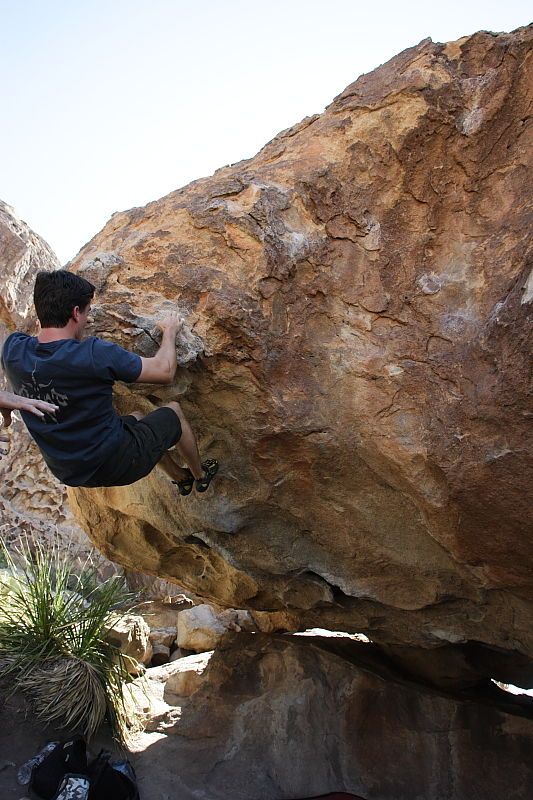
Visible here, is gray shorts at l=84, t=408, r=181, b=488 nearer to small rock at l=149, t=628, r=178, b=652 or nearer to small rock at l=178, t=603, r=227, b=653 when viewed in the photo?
small rock at l=178, t=603, r=227, b=653

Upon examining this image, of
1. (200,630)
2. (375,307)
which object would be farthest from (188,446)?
(200,630)

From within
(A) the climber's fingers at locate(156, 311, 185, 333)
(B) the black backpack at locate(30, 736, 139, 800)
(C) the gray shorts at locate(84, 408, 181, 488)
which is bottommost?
(B) the black backpack at locate(30, 736, 139, 800)

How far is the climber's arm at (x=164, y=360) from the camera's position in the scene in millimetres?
3178

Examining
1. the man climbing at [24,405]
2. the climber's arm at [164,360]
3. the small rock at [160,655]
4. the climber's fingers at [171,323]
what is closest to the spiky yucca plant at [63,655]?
the small rock at [160,655]

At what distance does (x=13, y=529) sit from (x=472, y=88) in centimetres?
760

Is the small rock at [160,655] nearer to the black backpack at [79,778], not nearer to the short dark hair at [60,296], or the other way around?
the black backpack at [79,778]

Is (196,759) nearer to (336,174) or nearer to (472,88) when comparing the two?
(336,174)

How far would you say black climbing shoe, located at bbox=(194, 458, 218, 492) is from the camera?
3826 mm

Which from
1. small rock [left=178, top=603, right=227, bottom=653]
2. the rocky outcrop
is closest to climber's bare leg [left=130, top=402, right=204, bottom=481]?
small rock [left=178, top=603, right=227, bottom=653]

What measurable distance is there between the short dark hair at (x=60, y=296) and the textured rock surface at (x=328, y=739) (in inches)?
123

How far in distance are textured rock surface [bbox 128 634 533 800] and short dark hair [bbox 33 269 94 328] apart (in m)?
3.12

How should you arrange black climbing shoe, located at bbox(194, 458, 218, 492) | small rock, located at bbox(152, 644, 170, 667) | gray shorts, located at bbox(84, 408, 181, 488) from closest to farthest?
gray shorts, located at bbox(84, 408, 181, 488)
black climbing shoe, located at bbox(194, 458, 218, 492)
small rock, located at bbox(152, 644, 170, 667)

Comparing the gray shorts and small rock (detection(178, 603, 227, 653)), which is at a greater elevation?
the gray shorts

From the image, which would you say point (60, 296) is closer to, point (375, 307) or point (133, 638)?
point (375, 307)
